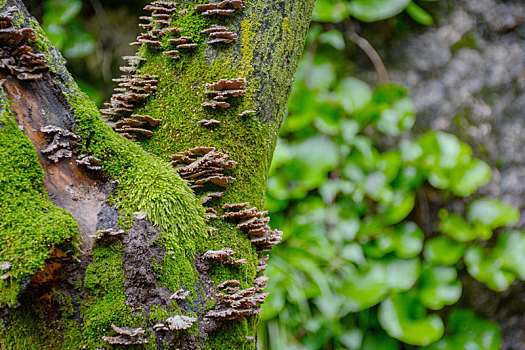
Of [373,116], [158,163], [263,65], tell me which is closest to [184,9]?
[263,65]

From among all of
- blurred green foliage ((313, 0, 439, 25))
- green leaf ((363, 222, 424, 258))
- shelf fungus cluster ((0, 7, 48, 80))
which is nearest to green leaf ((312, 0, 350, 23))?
blurred green foliage ((313, 0, 439, 25))

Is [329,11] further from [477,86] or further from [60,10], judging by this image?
[60,10]

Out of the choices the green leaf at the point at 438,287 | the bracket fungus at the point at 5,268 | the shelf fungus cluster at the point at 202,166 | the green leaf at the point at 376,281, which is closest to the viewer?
the bracket fungus at the point at 5,268

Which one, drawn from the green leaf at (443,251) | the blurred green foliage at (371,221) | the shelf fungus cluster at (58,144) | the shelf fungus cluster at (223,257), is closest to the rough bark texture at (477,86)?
the blurred green foliage at (371,221)

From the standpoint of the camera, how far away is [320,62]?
263 cm

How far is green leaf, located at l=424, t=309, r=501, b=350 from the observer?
8.59 feet

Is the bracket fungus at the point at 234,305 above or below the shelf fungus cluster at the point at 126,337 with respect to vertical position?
above

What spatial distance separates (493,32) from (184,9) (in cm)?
263

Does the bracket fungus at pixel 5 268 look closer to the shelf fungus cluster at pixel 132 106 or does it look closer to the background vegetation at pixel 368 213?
the shelf fungus cluster at pixel 132 106

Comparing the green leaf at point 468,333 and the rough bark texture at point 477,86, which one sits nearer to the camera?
the green leaf at point 468,333

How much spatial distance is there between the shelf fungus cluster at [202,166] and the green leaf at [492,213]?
7.23 feet

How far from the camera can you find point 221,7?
106 cm

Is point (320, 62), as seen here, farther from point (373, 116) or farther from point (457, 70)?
point (457, 70)

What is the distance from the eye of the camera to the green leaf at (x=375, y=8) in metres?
2.59
